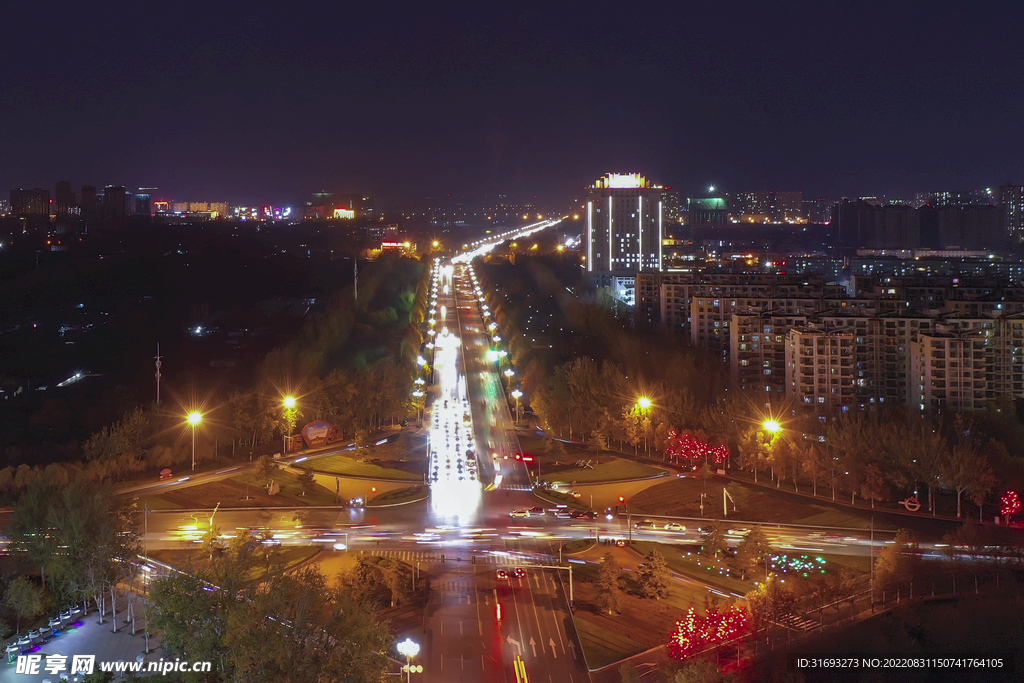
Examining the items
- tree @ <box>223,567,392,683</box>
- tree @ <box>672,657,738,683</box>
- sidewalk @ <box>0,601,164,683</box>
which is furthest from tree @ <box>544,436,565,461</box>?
tree @ <box>223,567,392,683</box>

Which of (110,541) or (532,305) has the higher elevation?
(532,305)

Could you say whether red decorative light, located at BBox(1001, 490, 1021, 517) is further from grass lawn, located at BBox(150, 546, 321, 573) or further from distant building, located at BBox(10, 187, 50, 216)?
distant building, located at BBox(10, 187, 50, 216)

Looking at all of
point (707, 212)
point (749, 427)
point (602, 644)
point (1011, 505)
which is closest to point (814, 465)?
point (749, 427)

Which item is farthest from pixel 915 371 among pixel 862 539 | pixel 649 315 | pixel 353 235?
pixel 353 235

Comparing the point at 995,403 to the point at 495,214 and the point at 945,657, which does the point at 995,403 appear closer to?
the point at 945,657

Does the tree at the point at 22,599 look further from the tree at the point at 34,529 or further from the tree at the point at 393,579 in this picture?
the tree at the point at 393,579

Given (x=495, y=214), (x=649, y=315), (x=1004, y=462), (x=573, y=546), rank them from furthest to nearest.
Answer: (x=495, y=214), (x=649, y=315), (x=1004, y=462), (x=573, y=546)

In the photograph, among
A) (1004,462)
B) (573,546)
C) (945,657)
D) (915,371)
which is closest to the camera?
(945,657)

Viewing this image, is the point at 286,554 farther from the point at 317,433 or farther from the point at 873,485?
the point at 873,485
